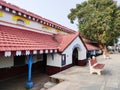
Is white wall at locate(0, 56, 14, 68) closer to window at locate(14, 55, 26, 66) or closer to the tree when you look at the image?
window at locate(14, 55, 26, 66)

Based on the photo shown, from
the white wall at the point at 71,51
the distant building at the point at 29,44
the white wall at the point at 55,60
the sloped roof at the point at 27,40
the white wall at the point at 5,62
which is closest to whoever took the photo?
the sloped roof at the point at 27,40

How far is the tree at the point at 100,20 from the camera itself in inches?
1141

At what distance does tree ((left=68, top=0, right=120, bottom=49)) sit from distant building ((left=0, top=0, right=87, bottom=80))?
1646 centimetres

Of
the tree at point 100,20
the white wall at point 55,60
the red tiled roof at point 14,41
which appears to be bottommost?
the white wall at point 55,60

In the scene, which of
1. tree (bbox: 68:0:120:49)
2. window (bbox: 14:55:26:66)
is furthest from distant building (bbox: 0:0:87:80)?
tree (bbox: 68:0:120:49)

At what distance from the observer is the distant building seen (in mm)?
8109

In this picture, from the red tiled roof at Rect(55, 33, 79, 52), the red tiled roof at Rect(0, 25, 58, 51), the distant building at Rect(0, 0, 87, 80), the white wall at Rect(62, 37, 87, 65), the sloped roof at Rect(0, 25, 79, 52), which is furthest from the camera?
the white wall at Rect(62, 37, 87, 65)

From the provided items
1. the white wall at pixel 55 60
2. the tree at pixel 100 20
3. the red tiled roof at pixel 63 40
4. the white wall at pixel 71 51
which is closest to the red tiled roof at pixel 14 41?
the white wall at pixel 55 60

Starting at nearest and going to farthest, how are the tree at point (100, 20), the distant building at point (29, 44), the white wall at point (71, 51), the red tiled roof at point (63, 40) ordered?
the distant building at point (29, 44) < the red tiled roof at point (63, 40) < the white wall at point (71, 51) < the tree at point (100, 20)

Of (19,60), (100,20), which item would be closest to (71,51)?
(19,60)

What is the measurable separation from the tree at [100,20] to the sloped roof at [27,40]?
699 inches

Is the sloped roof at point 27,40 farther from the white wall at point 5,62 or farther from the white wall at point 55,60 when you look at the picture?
the white wall at point 5,62

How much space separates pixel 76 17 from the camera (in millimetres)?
33781

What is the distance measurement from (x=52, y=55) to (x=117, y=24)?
2393cm
